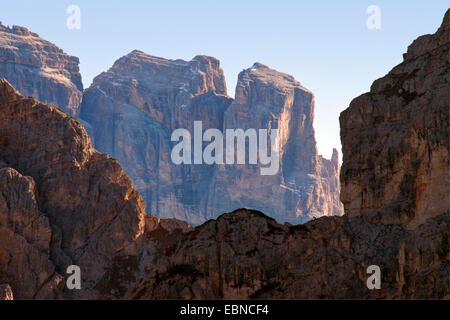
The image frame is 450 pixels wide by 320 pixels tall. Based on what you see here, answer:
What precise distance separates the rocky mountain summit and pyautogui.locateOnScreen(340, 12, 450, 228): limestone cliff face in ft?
0.51

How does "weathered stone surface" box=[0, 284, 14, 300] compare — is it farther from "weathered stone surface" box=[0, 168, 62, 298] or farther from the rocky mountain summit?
"weathered stone surface" box=[0, 168, 62, 298]

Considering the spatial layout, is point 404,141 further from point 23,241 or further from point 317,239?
point 23,241

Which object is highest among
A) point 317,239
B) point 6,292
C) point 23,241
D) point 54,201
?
point 54,201

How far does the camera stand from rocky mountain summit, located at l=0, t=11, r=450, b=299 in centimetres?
10306

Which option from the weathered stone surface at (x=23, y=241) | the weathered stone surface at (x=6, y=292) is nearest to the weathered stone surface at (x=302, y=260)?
the weathered stone surface at (x=6, y=292)

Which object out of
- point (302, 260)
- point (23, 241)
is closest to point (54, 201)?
point (23, 241)

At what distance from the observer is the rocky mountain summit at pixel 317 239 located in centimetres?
10306

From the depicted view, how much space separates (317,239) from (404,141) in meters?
17.1

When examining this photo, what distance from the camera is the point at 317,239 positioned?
11038cm

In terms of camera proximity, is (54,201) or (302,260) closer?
(302,260)

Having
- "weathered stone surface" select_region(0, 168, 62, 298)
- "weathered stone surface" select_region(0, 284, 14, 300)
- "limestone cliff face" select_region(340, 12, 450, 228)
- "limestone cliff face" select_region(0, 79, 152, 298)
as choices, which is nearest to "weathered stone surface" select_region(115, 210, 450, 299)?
"limestone cliff face" select_region(340, 12, 450, 228)

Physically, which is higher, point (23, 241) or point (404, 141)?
point (404, 141)
